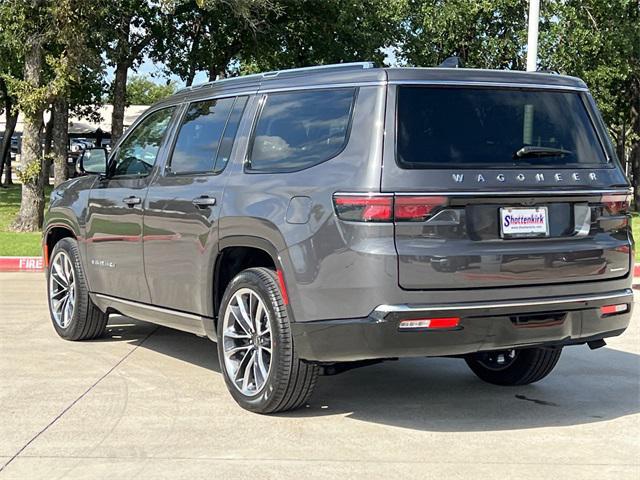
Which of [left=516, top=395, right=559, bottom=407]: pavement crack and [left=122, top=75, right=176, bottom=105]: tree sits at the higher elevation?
[left=122, top=75, right=176, bottom=105]: tree

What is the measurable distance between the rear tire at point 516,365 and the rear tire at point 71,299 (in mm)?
3228

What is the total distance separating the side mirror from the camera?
7.23 meters

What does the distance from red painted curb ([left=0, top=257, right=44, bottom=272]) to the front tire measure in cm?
800

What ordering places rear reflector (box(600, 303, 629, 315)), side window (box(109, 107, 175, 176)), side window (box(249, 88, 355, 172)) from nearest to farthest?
side window (box(249, 88, 355, 172)), rear reflector (box(600, 303, 629, 315)), side window (box(109, 107, 175, 176))

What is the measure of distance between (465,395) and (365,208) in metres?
1.99

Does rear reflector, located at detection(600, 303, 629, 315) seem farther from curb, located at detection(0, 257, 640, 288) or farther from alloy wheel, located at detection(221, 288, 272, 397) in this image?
curb, located at detection(0, 257, 640, 288)

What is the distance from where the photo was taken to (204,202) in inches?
228

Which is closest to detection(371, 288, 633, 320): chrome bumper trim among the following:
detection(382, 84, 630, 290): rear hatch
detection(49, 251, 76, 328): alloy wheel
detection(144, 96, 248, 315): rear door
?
detection(382, 84, 630, 290): rear hatch

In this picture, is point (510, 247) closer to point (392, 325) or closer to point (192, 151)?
point (392, 325)

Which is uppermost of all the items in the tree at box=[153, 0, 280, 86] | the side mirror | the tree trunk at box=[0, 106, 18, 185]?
the tree at box=[153, 0, 280, 86]

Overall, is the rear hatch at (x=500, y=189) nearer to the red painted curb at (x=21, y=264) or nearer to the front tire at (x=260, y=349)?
the front tire at (x=260, y=349)

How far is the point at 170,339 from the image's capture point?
805 cm

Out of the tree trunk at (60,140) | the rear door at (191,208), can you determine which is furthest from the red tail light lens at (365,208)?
the tree trunk at (60,140)

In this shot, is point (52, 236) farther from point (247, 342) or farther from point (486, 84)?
point (486, 84)
